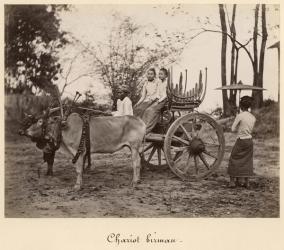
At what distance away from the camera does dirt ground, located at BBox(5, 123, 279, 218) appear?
7.32 metres

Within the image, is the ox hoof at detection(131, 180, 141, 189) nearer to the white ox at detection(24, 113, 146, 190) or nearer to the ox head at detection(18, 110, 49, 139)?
the white ox at detection(24, 113, 146, 190)

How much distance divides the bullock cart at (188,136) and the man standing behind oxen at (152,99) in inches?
3.6

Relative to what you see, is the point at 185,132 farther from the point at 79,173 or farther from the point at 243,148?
the point at 79,173

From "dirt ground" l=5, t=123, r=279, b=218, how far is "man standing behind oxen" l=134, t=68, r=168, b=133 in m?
0.90

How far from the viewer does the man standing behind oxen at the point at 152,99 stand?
7.87 m

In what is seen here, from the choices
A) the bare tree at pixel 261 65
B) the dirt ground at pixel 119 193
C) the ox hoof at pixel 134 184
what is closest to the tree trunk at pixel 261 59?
the bare tree at pixel 261 65

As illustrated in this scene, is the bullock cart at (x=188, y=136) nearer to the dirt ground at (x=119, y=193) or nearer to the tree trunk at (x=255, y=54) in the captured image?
the dirt ground at (x=119, y=193)

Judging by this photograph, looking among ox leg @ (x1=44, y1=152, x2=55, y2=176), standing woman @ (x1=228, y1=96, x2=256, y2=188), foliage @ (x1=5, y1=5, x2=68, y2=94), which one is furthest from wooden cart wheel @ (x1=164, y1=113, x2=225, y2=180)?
foliage @ (x1=5, y1=5, x2=68, y2=94)

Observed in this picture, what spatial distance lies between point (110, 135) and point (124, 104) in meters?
0.49

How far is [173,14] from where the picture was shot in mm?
7578

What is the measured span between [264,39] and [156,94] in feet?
5.59

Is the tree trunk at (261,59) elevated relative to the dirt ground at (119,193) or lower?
elevated
